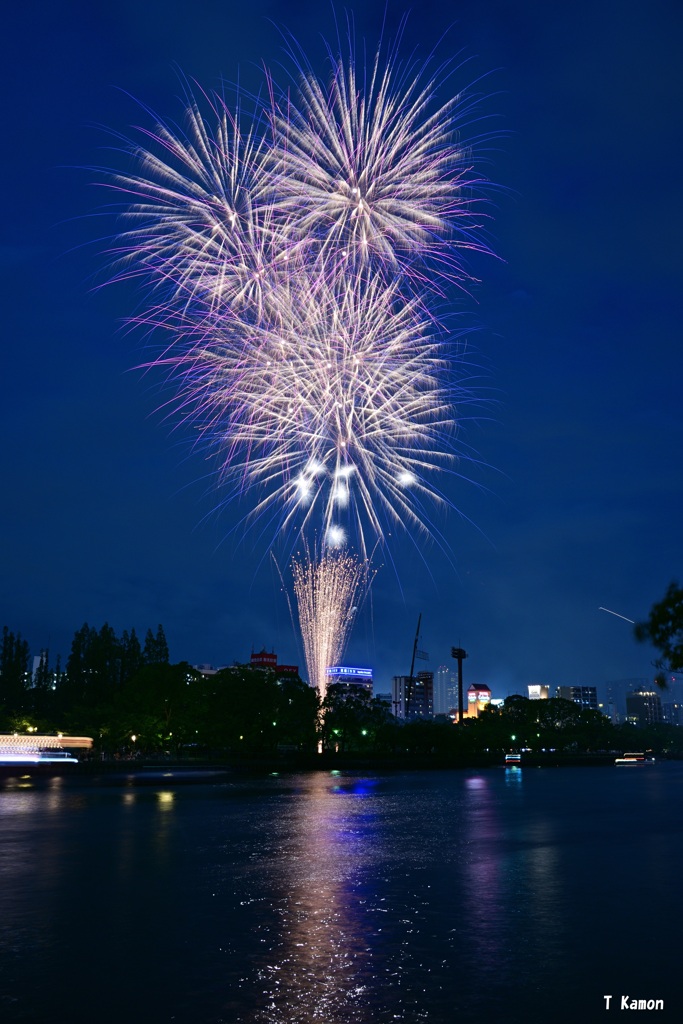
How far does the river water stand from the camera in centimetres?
1206

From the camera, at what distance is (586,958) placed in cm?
1457

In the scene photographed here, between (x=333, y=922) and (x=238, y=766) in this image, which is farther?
(x=238, y=766)

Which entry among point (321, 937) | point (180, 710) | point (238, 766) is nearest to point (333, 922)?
point (321, 937)

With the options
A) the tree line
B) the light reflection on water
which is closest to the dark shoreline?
the tree line

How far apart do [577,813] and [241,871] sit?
29102 millimetres

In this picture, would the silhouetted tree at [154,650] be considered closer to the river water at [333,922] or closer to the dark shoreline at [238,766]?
the dark shoreline at [238,766]

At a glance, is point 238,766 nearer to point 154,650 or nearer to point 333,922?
point 154,650

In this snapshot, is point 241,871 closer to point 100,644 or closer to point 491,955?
point 491,955

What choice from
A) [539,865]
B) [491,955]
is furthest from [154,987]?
[539,865]

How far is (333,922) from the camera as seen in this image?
683 inches

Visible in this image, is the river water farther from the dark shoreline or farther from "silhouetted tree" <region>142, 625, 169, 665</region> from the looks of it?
"silhouetted tree" <region>142, 625, 169, 665</region>

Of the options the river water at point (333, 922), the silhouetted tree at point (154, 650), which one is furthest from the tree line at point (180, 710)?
the river water at point (333, 922)

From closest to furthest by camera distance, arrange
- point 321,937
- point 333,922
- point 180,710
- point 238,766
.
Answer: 1. point 321,937
2. point 333,922
3. point 238,766
4. point 180,710

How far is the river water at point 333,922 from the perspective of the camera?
1206cm
